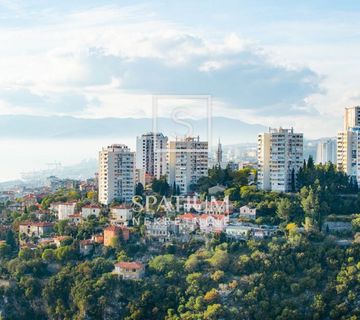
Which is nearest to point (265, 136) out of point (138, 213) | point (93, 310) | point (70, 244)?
point (138, 213)

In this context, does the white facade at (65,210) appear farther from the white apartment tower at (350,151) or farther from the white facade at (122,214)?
the white apartment tower at (350,151)

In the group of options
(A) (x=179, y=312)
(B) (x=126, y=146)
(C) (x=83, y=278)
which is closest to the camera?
(A) (x=179, y=312)

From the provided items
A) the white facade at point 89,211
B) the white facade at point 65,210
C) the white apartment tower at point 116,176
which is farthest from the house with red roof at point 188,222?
the white facade at point 65,210

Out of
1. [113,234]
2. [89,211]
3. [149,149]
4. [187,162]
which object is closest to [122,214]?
[89,211]

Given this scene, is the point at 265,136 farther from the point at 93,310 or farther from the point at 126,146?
the point at 93,310

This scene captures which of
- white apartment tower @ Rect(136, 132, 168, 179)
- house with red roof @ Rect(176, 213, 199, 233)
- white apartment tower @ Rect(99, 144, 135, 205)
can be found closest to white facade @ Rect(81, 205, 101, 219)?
white apartment tower @ Rect(99, 144, 135, 205)

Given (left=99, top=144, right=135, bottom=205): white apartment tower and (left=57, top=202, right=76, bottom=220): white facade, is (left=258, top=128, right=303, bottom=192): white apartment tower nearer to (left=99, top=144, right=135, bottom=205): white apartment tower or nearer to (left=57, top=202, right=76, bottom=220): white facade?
(left=99, top=144, right=135, bottom=205): white apartment tower

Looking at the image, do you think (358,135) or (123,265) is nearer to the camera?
(123,265)
